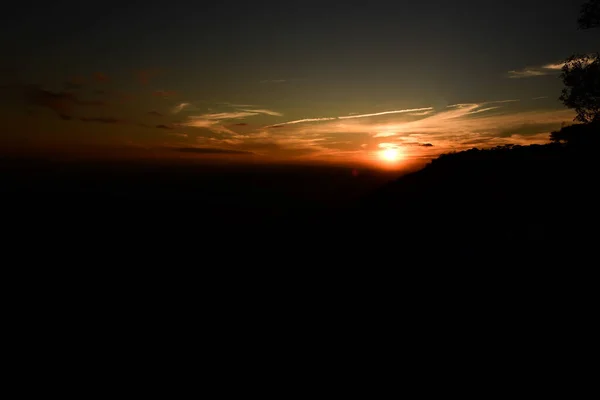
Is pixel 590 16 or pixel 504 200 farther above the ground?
pixel 590 16

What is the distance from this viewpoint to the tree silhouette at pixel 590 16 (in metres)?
19.8

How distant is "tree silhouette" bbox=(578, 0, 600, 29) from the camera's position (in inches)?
778

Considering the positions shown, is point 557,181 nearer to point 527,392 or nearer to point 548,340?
point 548,340

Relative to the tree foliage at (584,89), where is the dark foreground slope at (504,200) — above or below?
below

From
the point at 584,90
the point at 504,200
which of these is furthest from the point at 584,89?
the point at 504,200

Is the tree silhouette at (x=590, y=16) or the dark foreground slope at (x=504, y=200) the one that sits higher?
the tree silhouette at (x=590, y=16)

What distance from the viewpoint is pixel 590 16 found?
785 inches

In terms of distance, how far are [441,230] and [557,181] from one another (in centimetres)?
601

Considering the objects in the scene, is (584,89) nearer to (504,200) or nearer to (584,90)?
(584,90)

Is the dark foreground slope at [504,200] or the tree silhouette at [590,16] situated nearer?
the dark foreground slope at [504,200]

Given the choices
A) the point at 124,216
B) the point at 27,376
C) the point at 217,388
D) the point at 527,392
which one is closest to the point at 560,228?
A: the point at 527,392

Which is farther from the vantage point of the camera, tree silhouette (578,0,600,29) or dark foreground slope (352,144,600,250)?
tree silhouette (578,0,600,29)

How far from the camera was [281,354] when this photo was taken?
47.4ft

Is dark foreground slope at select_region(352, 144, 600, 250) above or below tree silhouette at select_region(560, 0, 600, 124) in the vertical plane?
below
